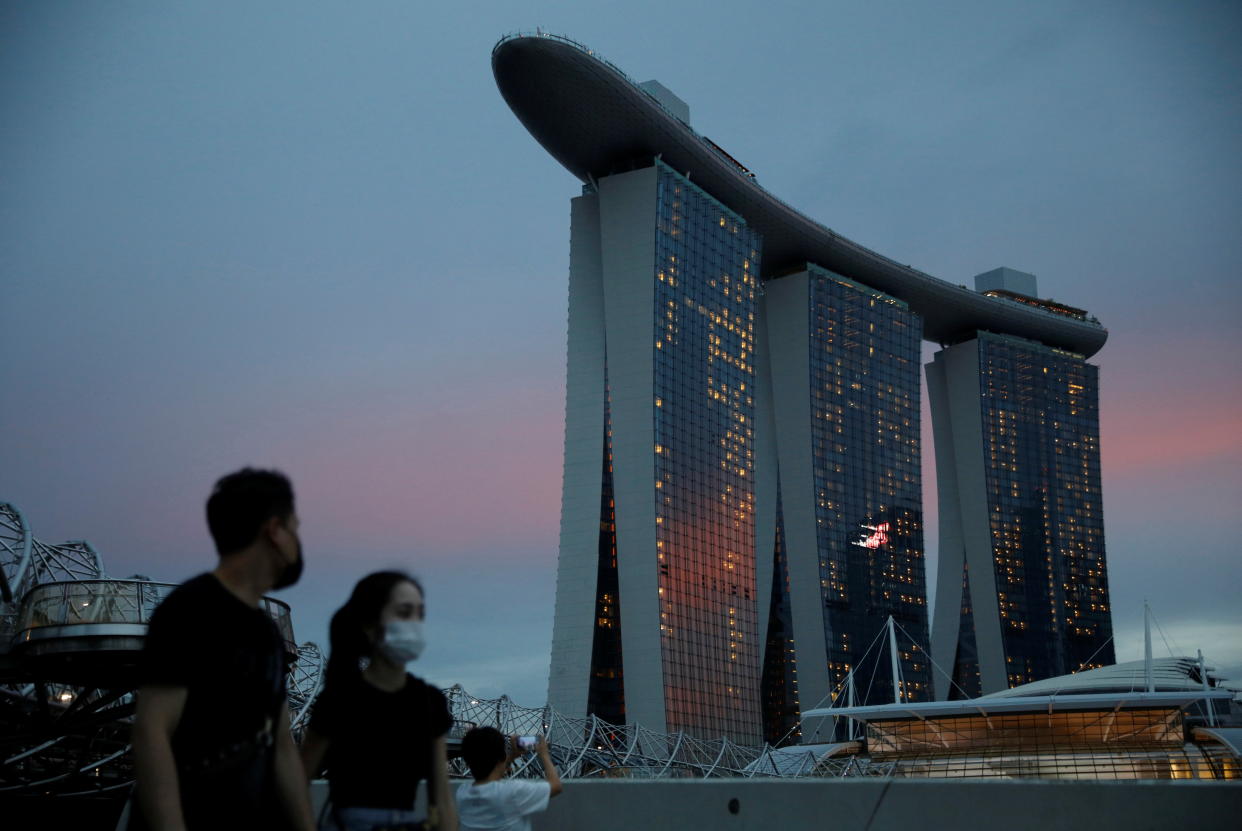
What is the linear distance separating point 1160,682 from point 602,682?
34.1 metres

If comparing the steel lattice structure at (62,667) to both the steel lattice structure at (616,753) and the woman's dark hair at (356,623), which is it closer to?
the steel lattice structure at (616,753)

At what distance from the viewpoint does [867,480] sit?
102 m

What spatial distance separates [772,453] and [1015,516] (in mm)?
34431

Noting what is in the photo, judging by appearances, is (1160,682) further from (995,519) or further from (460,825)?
(460,825)

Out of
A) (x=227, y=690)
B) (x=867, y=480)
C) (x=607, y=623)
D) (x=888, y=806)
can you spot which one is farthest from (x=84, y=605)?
(x=867, y=480)

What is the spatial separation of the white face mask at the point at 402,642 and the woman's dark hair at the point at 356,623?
9 centimetres

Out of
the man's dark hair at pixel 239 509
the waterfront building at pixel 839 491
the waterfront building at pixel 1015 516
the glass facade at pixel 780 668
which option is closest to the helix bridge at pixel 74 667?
the man's dark hair at pixel 239 509

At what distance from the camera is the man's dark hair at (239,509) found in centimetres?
366

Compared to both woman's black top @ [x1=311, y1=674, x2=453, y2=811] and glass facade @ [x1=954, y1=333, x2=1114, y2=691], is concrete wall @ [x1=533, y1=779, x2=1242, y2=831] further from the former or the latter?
A: glass facade @ [x1=954, y1=333, x2=1114, y2=691]

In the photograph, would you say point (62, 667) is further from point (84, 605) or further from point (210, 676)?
point (210, 676)

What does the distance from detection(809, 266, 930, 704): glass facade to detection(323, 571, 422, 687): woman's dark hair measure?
3624 inches

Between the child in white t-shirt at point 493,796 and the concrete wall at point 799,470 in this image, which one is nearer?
the child in white t-shirt at point 493,796

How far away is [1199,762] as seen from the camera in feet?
136

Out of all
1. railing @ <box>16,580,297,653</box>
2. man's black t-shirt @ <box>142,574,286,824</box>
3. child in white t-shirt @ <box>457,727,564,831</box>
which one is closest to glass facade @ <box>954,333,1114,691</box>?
railing @ <box>16,580,297,653</box>
